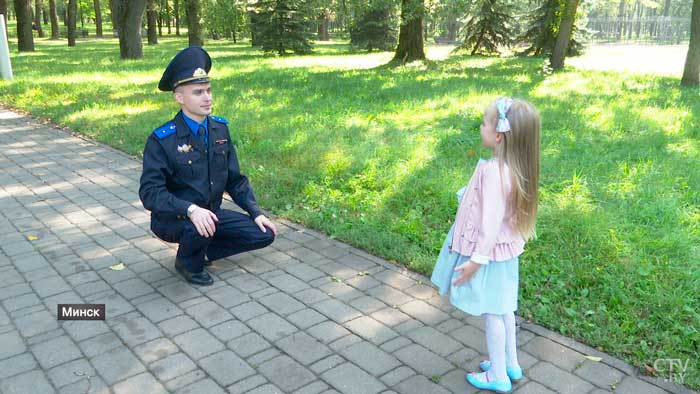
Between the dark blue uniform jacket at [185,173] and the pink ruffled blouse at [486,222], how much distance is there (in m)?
1.97

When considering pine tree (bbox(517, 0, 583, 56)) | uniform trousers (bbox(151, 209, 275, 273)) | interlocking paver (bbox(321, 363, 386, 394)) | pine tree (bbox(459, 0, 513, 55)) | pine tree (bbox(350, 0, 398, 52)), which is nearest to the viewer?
interlocking paver (bbox(321, 363, 386, 394))

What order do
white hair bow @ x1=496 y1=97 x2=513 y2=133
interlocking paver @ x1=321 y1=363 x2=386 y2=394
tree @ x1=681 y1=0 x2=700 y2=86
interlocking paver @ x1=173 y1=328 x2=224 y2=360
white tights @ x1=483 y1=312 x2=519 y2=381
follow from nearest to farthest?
white hair bow @ x1=496 y1=97 x2=513 y2=133, white tights @ x1=483 y1=312 x2=519 y2=381, interlocking paver @ x1=321 y1=363 x2=386 y2=394, interlocking paver @ x1=173 y1=328 x2=224 y2=360, tree @ x1=681 y1=0 x2=700 y2=86

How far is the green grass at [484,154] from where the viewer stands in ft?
13.4

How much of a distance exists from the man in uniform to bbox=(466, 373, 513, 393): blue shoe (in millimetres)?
1938

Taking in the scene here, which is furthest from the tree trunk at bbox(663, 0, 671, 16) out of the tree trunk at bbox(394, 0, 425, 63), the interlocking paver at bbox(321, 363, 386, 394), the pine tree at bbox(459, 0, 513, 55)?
the interlocking paver at bbox(321, 363, 386, 394)

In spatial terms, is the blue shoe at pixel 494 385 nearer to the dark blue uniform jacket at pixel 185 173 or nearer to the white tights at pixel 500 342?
the white tights at pixel 500 342

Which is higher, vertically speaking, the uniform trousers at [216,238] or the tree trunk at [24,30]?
the tree trunk at [24,30]

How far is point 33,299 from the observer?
163 inches

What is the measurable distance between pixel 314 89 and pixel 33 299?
33.8 feet

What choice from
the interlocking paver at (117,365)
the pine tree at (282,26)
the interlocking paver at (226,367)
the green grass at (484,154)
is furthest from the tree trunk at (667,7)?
the interlocking paver at (117,365)

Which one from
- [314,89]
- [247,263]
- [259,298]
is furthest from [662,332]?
[314,89]

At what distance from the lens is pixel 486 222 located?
2.81 meters

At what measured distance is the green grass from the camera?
4.09m

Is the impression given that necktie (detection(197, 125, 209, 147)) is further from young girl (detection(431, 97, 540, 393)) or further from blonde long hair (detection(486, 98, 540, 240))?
blonde long hair (detection(486, 98, 540, 240))
